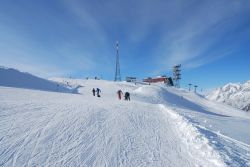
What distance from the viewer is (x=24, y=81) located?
199ft

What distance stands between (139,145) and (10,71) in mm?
60999

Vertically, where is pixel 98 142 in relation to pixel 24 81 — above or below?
below

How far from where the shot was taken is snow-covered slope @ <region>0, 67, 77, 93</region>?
57041 mm

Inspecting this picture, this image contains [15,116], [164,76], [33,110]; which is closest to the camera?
[15,116]

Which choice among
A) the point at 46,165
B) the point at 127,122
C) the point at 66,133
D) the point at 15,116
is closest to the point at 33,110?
the point at 15,116

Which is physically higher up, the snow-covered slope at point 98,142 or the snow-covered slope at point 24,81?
the snow-covered slope at point 24,81

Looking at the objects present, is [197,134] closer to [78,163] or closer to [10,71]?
[78,163]

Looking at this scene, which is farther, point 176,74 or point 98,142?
point 176,74

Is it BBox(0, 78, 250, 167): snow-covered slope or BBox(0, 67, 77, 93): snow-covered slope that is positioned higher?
BBox(0, 67, 77, 93): snow-covered slope

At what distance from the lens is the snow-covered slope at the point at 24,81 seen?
57.0 meters

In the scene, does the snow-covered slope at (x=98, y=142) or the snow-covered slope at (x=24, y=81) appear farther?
the snow-covered slope at (x=24, y=81)

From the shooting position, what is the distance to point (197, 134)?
13.5 metres

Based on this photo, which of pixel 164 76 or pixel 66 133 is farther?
pixel 164 76

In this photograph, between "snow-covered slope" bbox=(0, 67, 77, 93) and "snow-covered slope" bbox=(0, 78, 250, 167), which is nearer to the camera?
"snow-covered slope" bbox=(0, 78, 250, 167)
